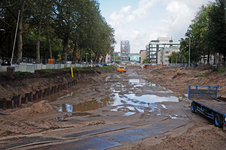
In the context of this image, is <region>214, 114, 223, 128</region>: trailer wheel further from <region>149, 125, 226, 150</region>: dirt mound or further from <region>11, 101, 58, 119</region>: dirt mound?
<region>11, 101, 58, 119</region>: dirt mound

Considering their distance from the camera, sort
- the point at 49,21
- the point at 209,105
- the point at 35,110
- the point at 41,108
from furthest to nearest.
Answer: the point at 49,21 < the point at 41,108 < the point at 35,110 < the point at 209,105

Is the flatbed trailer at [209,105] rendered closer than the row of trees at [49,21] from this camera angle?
Yes

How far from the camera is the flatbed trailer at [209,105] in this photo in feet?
29.8

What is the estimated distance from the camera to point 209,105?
35.4 ft

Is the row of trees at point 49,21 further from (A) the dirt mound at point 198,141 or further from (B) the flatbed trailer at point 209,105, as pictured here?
(A) the dirt mound at point 198,141

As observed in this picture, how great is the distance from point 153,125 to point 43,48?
5528 cm

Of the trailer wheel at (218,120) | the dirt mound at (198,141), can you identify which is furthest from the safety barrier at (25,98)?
the trailer wheel at (218,120)

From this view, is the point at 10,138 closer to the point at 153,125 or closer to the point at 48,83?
the point at 153,125

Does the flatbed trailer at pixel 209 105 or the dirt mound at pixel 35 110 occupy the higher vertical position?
the flatbed trailer at pixel 209 105

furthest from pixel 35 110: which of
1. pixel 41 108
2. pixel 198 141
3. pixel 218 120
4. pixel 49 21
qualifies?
pixel 49 21

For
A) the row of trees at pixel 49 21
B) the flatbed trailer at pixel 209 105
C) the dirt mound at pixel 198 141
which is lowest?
the dirt mound at pixel 198 141

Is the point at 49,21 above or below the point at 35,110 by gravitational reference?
above

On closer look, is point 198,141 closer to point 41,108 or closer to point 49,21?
point 41,108

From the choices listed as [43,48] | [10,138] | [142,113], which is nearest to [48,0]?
[142,113]
